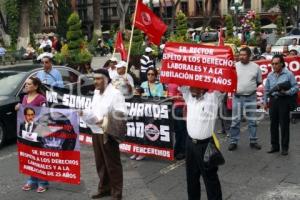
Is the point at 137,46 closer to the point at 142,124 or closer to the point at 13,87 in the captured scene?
the point at 13,87

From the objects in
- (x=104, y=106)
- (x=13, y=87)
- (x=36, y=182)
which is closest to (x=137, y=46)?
(x=13, y=87)

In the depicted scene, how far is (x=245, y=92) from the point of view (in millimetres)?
8305

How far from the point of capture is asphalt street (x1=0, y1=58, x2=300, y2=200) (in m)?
6.39

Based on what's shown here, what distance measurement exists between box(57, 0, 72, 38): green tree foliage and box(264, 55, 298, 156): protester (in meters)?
51.3

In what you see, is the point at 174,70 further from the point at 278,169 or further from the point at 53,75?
the point at 53,75

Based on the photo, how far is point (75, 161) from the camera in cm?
635

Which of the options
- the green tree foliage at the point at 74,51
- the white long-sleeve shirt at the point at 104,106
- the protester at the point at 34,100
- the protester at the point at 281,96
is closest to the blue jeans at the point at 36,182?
the protester at the point at 34,100

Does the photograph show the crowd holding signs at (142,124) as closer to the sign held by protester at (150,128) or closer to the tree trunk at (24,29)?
the sign held by protester at (150,128)

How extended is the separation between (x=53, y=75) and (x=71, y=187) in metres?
3.42

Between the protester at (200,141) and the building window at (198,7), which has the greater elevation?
the building window at (198,7)

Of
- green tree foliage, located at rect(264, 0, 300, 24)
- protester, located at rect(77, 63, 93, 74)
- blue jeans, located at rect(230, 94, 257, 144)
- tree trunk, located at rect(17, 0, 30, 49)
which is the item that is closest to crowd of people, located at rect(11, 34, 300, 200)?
blue jeans, located at rect(230, 94, 257, 144)

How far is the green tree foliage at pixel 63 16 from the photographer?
58250mm

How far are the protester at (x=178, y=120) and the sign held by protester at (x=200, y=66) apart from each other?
4.70 ft

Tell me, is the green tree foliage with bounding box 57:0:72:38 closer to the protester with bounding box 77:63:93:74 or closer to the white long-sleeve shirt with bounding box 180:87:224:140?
the protester with bounding box 77:63:93:74
